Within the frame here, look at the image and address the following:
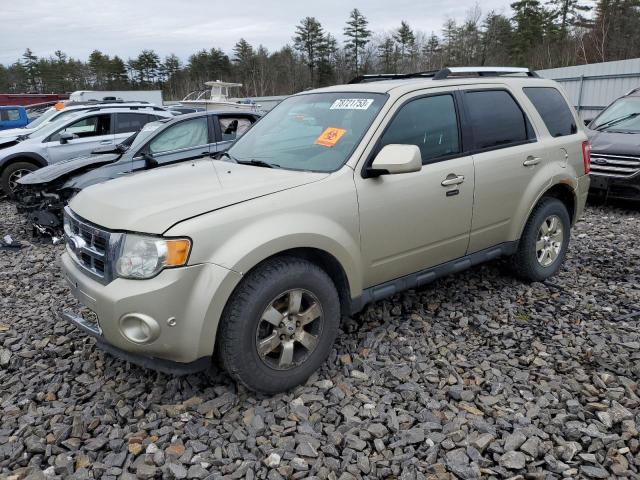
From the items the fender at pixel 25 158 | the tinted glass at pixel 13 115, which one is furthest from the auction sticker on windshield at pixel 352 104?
the tinted glass at pixel 13 115

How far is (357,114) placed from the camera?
3.54m

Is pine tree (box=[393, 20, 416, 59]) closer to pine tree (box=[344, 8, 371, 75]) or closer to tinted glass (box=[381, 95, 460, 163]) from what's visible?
pine tree (box=[344, 8, 371, 75])

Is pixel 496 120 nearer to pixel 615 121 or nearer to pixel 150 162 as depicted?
pixel 150 162

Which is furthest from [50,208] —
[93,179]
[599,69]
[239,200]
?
[599,69]

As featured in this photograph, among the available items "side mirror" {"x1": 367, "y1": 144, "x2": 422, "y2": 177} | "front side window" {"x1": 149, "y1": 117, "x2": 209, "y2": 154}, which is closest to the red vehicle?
"front side window" {"x1": 149, "y1": 117, "x2": 209, "y2": 154}

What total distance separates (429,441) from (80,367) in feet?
7.65

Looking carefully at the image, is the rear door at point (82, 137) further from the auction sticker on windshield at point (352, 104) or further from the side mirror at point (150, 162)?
the auction sticker on windshield at point (352, 104)

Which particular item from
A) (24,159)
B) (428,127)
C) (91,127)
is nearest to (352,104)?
(428,127)

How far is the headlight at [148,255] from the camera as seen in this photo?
2.56 metres

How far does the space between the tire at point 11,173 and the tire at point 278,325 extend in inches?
330

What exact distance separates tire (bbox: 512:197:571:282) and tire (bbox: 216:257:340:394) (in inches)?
86.3

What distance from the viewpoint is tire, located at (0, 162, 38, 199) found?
9352mm

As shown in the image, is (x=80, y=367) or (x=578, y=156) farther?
(x=578, y=156)

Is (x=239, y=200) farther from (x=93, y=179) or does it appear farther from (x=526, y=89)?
(x=93, y=179)
